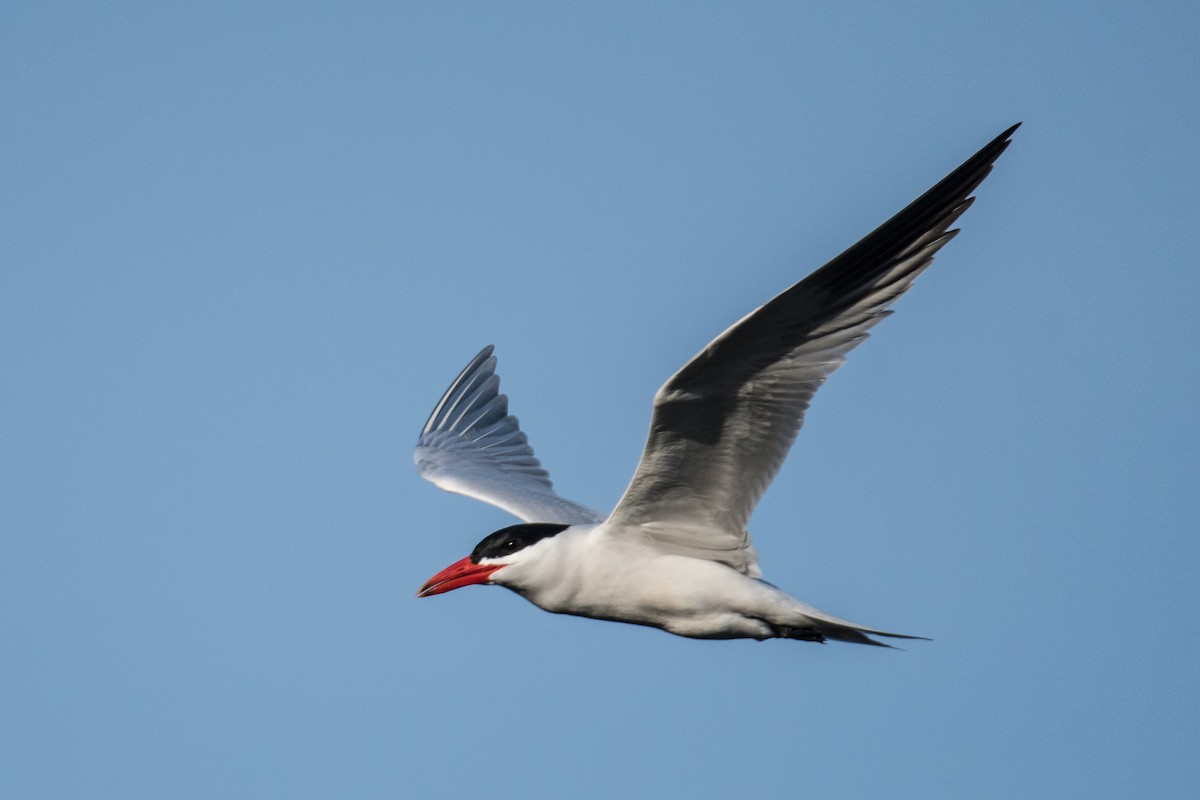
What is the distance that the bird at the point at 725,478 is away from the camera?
287 inches

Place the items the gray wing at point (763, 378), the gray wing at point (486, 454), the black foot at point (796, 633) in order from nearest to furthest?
the gray wing at point (763, 378) → the black foot at point (796, 633) → the gray wing at point (486, 454)

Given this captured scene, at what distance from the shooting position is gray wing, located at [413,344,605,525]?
10.9 m

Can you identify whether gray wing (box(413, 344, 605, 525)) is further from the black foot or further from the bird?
the black foot

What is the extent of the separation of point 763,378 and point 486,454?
5.05 m

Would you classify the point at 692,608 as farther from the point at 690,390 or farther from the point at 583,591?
the point at 690,390

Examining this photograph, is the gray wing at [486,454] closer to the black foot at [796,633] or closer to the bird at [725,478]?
the bird at [725,478]

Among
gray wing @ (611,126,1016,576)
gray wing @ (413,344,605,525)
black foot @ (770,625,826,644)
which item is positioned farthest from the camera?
gray wing @ (413,344,605,525)

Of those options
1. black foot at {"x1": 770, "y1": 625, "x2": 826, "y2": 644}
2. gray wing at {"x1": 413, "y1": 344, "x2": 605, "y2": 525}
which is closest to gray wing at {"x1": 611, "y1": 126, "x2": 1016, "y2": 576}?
black foot at {"x1": 770, "y1": 625, "x2": 826, "y2": 644}

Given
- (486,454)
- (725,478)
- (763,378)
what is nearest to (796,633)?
(725,478)

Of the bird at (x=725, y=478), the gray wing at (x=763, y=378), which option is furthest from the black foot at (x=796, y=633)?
the gray wing at (x=763, y=378)

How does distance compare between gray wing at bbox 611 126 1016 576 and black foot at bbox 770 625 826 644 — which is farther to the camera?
black foot at bbox 770 625 826 644

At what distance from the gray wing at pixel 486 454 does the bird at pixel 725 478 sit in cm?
188

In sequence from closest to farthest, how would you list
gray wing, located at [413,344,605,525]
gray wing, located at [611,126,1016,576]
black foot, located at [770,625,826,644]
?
gray wing, located at [611,126,1016,576], black foot, located at [770,625,826,644], gray wing, located at [413,344,605,525]

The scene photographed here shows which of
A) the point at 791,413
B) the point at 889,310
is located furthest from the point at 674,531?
the point at 889,310
